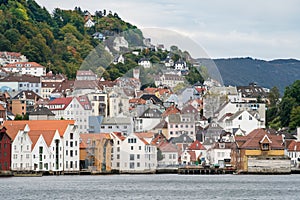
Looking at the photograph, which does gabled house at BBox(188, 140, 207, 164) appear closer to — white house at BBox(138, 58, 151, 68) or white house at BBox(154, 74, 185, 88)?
white house at BBox(154, 74, 185, 88)

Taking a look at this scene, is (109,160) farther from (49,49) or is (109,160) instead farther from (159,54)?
(49,49)

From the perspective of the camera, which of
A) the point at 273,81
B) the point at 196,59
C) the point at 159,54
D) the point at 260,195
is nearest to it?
the point at 260,195

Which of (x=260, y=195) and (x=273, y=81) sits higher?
→ (x=273, y=81)

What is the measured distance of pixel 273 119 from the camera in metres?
118

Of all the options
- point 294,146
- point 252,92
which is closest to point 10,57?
point 252,92

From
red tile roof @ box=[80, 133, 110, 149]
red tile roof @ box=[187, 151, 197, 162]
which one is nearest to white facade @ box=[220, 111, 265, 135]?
red tile roof @ box=[187, 151, 197, 162]

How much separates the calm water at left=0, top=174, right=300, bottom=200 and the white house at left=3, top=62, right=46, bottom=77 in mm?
73251

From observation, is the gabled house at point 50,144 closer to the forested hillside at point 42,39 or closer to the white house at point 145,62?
the white house at point 145,62

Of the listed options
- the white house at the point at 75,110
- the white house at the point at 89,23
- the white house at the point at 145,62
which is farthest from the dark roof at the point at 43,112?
the white house at the point at 89,23

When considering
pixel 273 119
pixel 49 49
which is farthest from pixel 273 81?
pixel 273 119

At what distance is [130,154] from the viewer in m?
86.2

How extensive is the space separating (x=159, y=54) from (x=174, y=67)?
22.9 feet

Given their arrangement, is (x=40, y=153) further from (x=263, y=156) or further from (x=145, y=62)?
(x=145, y=62)

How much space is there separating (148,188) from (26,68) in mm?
87478
